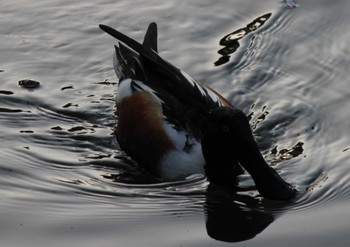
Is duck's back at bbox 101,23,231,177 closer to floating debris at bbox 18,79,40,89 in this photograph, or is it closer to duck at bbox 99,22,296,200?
duck at bbox 99,22,296,200

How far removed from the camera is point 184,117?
287 inches

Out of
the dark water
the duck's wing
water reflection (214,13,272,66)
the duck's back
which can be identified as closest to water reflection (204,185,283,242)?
the dark water

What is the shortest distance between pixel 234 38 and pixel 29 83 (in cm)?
211

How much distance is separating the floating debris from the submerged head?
6.95ft

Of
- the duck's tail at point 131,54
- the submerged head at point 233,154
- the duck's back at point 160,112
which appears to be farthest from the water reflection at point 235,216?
the duck's tail at point 131,54

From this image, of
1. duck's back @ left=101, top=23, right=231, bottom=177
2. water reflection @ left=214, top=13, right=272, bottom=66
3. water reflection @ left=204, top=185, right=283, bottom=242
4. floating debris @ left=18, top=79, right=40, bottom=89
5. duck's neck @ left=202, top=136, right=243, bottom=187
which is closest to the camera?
water reflection @ left=204, top=185, right=283, bottom=242

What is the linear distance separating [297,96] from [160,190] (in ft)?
6.32

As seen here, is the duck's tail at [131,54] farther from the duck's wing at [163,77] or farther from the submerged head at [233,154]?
the submerged head at [233,154]

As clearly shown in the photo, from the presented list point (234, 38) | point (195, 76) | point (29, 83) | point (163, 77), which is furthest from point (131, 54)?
point (234, 38)

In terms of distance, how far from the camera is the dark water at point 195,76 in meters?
6.25

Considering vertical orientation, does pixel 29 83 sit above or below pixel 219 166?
above

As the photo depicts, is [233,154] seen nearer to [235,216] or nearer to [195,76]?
[235,216]

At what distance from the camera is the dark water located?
625 centimetres

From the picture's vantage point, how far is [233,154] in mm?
6969
